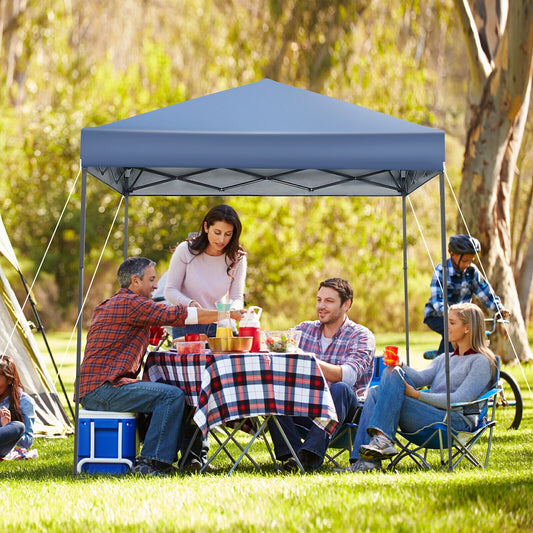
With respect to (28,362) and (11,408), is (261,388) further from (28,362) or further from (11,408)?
(28,362)

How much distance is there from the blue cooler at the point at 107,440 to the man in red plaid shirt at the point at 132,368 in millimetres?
53

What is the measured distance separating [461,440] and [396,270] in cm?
1375

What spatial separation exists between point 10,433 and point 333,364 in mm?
2010

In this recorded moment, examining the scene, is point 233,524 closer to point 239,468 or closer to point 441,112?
point 239,468

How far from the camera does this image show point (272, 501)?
402cm

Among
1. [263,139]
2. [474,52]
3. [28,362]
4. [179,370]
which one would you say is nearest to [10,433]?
[179,370]

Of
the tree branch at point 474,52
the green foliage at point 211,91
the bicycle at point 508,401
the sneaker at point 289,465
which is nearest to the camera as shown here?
the sneaker at point 289,465

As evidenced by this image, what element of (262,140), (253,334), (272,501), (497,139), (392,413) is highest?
(497,139)

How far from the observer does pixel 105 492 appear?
4.30 metres

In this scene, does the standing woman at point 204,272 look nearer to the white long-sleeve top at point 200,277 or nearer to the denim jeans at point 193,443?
the white long-sleeve top at point 200,277

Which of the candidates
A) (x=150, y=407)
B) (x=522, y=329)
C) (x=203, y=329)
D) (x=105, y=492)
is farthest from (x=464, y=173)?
(x=105, y=492)

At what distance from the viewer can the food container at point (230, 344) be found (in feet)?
15.5

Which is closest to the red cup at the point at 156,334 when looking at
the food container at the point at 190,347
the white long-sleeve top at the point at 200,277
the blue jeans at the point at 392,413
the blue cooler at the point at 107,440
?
the white long-sleeve top at the point at 200,277

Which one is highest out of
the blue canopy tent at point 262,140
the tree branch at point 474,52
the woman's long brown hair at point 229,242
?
the tree branch at point 474,52
